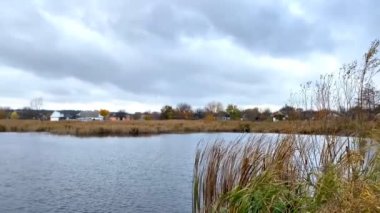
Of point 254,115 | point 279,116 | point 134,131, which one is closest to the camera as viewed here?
point 279,116

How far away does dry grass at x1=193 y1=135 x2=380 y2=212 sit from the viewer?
452 cm

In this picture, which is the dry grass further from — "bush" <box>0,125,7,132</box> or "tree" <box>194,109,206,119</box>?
"tree" <box>194,109,206,119</box>

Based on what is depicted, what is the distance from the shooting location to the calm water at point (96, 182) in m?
12.1

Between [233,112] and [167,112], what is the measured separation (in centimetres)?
1887

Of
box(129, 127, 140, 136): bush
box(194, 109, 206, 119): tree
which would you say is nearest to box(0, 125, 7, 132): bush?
box(129, 127, 140, 136): bush

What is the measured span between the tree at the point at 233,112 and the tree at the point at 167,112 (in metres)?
13.1

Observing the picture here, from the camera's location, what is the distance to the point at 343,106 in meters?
6.88

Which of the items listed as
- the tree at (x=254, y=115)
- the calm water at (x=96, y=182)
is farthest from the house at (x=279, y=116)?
the tree at (x=254, y=115)

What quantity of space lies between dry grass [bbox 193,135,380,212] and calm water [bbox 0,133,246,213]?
1.45 metres

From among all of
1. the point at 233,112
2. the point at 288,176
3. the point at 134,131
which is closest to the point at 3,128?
the point at 134,131

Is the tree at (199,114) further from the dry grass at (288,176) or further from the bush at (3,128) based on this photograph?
the dry grass at (288,176)

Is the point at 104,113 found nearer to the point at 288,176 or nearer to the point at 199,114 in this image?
the point at 199,114

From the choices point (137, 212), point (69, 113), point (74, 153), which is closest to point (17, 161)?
point (74, 153)

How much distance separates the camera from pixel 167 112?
82688mm
